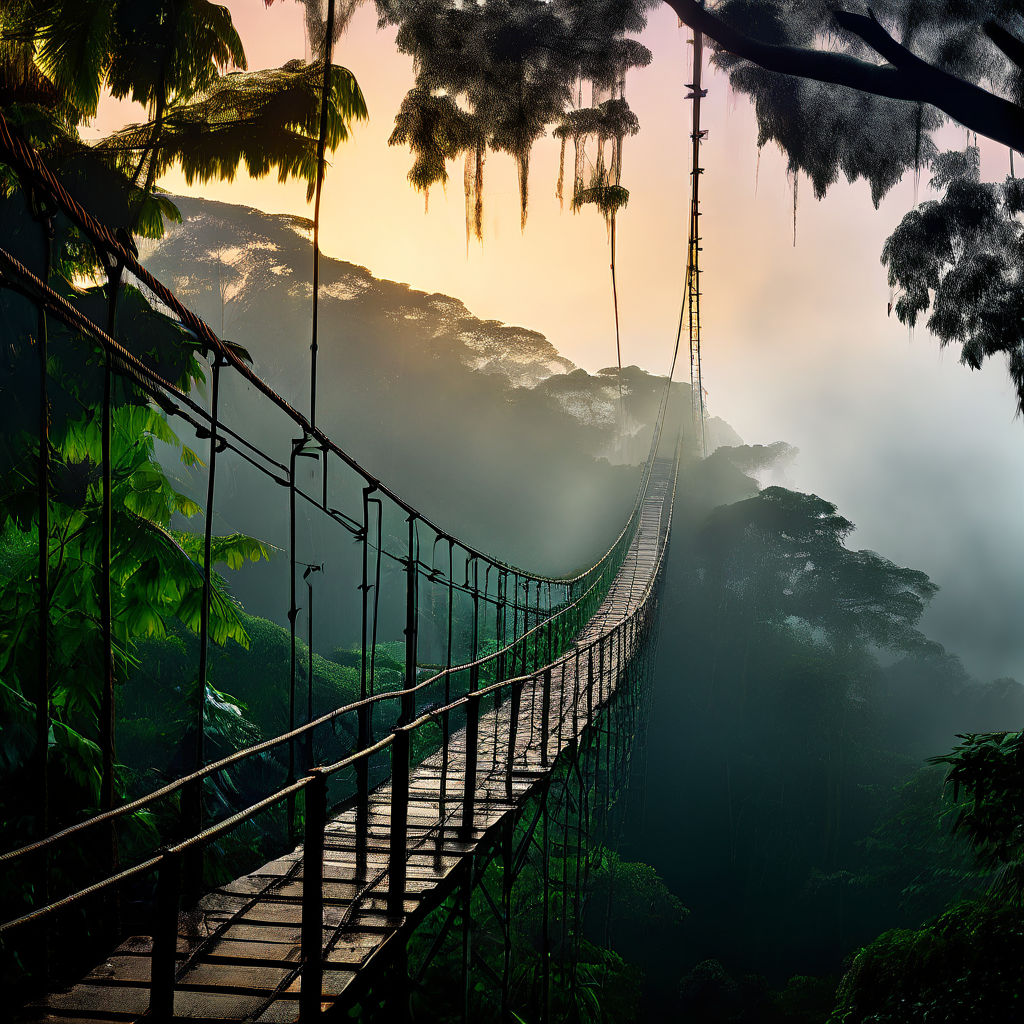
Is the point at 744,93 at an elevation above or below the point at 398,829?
above

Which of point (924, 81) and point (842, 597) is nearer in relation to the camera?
point (924, 81)

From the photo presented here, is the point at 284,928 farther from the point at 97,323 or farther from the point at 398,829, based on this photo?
the point at 97,323

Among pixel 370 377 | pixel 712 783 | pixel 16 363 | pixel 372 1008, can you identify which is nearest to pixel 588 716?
pixel 372 1008

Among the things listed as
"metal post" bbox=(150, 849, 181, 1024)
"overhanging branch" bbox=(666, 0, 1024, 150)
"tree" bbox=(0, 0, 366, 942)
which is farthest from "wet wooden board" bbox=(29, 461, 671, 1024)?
"overhanging branch" bbox=(666, 0, 1024, 150)

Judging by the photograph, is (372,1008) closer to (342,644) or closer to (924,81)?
(924,81)

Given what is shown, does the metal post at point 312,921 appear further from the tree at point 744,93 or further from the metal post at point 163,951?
the tree at point 744,93

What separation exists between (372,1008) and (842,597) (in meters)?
21.2

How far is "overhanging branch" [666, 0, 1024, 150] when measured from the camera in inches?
170

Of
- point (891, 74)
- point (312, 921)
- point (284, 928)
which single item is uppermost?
point (891, 74)

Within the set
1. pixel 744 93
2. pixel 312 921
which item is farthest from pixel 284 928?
pixel 744 93

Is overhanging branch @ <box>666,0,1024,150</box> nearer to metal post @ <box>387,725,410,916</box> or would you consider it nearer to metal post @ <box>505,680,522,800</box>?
metal post @ <box>505,680,522,800</box>

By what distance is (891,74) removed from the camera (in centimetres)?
456

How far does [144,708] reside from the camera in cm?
1023

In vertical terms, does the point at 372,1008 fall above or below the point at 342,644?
below
